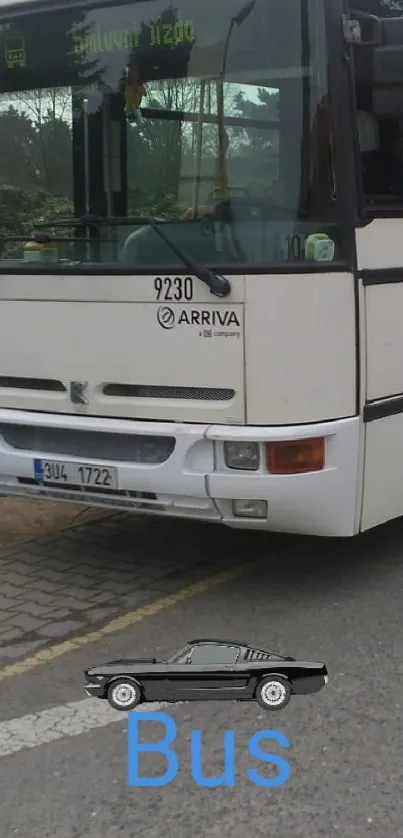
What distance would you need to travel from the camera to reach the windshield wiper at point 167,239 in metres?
4.62

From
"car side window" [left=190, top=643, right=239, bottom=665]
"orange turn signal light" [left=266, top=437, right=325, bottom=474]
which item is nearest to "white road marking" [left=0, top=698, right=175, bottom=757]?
"car side window" [left=190, top=643, right=239, bottom=665]

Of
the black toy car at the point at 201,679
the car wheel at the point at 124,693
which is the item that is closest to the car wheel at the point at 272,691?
the black toy car at the point at 201,679

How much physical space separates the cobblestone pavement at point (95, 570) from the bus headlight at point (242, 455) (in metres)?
0.98

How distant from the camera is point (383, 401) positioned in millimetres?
5012

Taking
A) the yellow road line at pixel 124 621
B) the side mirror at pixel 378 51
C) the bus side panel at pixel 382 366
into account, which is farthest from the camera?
the bus side panel at pixel 382 366

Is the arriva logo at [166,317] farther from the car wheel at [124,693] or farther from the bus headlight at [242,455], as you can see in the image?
the car wheel at [124,693]

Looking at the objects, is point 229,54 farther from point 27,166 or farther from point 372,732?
point 372,732

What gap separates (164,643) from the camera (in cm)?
465

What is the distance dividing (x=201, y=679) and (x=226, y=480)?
1.72 metres

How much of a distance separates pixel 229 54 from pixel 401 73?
788mm

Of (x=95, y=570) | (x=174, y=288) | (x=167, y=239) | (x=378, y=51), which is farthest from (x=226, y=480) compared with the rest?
(x=378, y=51)

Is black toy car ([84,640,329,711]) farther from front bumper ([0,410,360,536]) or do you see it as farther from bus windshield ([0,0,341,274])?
bus windshield ([0,0,341,274])

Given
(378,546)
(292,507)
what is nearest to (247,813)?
A: (292,507)

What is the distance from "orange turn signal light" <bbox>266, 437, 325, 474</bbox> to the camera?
467 cm
